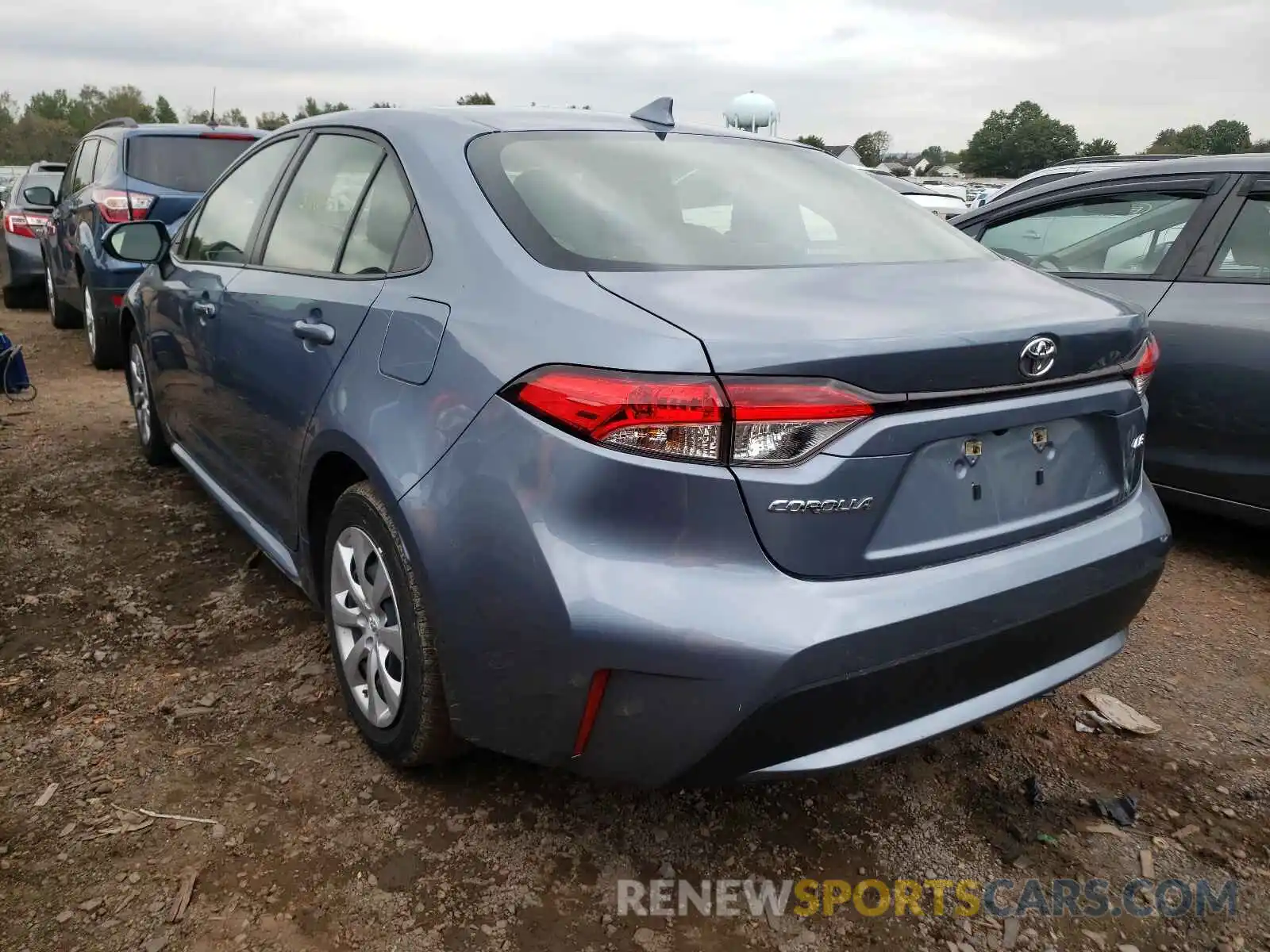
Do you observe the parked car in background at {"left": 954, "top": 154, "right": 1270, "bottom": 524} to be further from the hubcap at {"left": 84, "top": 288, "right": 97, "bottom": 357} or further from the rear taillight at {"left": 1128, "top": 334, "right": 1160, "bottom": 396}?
the hubcap at {"left": 84, "top": 288, "right": 97, "bottom": 357}

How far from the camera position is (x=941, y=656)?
1.78 metres

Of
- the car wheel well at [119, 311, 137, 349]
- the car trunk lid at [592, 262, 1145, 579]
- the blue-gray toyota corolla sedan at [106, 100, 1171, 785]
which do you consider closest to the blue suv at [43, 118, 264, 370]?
the car wheel well at [119, 311, 137, 349]

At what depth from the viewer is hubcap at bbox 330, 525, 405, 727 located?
7.25 ft

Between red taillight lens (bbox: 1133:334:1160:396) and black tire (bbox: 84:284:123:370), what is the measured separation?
662 centimetres

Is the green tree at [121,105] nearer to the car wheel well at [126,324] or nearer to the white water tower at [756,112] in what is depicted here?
the white water tower at [756,112]

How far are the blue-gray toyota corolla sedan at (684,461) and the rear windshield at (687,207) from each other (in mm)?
11

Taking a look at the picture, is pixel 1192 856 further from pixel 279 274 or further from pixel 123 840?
pixel 279 274

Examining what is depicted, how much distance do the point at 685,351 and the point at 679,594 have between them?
41 centimetres

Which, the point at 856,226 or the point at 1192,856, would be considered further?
the point at 856,226

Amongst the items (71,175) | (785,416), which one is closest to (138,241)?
(785,416)

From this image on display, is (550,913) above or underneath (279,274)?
underneath

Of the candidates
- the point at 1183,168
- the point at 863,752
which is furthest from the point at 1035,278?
the point at 1183,168

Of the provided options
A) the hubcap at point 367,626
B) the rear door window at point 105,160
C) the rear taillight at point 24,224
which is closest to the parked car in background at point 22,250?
the rear taillight at point 24,224

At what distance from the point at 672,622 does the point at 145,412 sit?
3790 mm
